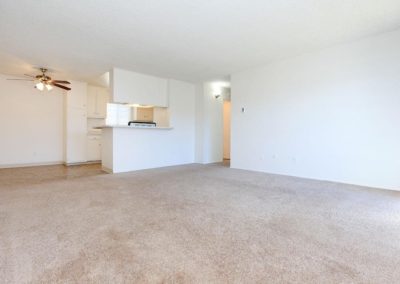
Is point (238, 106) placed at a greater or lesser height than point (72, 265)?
greater

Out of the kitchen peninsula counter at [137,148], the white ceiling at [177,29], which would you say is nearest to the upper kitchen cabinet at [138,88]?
the white ceiling at [177,29]

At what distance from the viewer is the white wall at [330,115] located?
3.49m

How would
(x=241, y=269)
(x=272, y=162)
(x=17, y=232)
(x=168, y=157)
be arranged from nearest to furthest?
(x=241, y=269), (x=17, y=232), (x=272, y=162), (x=168, y=157)

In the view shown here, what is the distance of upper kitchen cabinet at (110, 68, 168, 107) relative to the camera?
202 inches

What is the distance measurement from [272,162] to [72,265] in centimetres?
437

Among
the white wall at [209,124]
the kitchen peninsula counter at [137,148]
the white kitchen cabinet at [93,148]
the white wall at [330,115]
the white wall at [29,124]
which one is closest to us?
the white wall at [330,115]

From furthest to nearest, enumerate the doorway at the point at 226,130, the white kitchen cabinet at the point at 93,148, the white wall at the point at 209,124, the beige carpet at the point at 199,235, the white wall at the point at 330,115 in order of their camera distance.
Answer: the doorway at the point at 226,130
the white kitchen cabinet at the point at 93,148
the white wall at the point at 209,124
the white wall at the point at 330,115
the beige carpet at the point at 199,235

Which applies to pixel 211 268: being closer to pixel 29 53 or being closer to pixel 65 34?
pixel 65 34

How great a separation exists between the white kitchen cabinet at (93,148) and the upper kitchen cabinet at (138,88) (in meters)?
2.44

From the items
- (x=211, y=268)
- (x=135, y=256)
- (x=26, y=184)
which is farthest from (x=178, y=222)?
(x=26, y=184)

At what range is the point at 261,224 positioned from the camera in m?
2.14

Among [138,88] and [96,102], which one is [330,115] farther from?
[96,102]

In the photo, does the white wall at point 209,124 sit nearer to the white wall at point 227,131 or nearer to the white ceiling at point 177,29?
the white wall at point 227,131

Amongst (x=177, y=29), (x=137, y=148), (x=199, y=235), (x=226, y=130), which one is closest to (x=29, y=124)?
(x=137, y=148)
